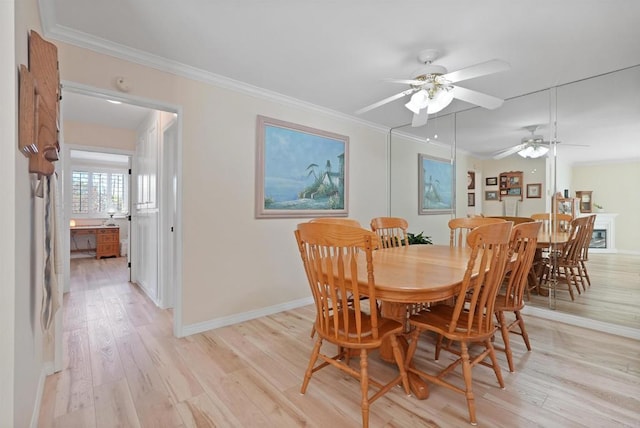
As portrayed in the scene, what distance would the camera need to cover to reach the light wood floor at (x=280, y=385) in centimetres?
155

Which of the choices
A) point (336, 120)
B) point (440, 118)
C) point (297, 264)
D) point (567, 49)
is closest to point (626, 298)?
point (567, 49)

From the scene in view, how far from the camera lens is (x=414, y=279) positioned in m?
1.53

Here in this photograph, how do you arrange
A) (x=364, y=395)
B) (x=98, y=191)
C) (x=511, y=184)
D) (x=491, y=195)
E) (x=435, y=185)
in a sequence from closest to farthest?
(x=364, y=395) < (x=511, y=184) < (x=491, y=195) < (x=435, y=185) < (x=98, y=191)

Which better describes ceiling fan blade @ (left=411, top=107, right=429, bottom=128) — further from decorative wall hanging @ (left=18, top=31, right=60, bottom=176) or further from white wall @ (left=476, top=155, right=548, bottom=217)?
decorative wall hanging @ (left=18, top=31, right=60, bottom=176)

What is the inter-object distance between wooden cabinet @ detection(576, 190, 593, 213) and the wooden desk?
8.02 metres

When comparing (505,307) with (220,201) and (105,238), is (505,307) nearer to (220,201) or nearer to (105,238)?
(220,201)

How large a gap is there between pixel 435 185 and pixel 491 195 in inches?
30.8

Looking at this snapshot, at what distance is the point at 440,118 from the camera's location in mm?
3906

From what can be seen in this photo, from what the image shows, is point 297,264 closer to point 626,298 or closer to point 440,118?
point 440,118

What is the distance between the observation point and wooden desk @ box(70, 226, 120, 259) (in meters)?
6.43

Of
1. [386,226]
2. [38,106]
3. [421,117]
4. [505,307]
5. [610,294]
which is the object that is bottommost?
[610,294]

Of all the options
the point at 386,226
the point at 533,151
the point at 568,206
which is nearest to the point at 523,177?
the point at 533,151

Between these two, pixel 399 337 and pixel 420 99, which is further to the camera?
pixel 420 99

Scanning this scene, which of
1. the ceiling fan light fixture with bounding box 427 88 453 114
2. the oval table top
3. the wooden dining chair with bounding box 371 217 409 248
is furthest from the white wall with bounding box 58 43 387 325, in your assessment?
the ceiling fan light fixture with bounding box 427 88 453 114
